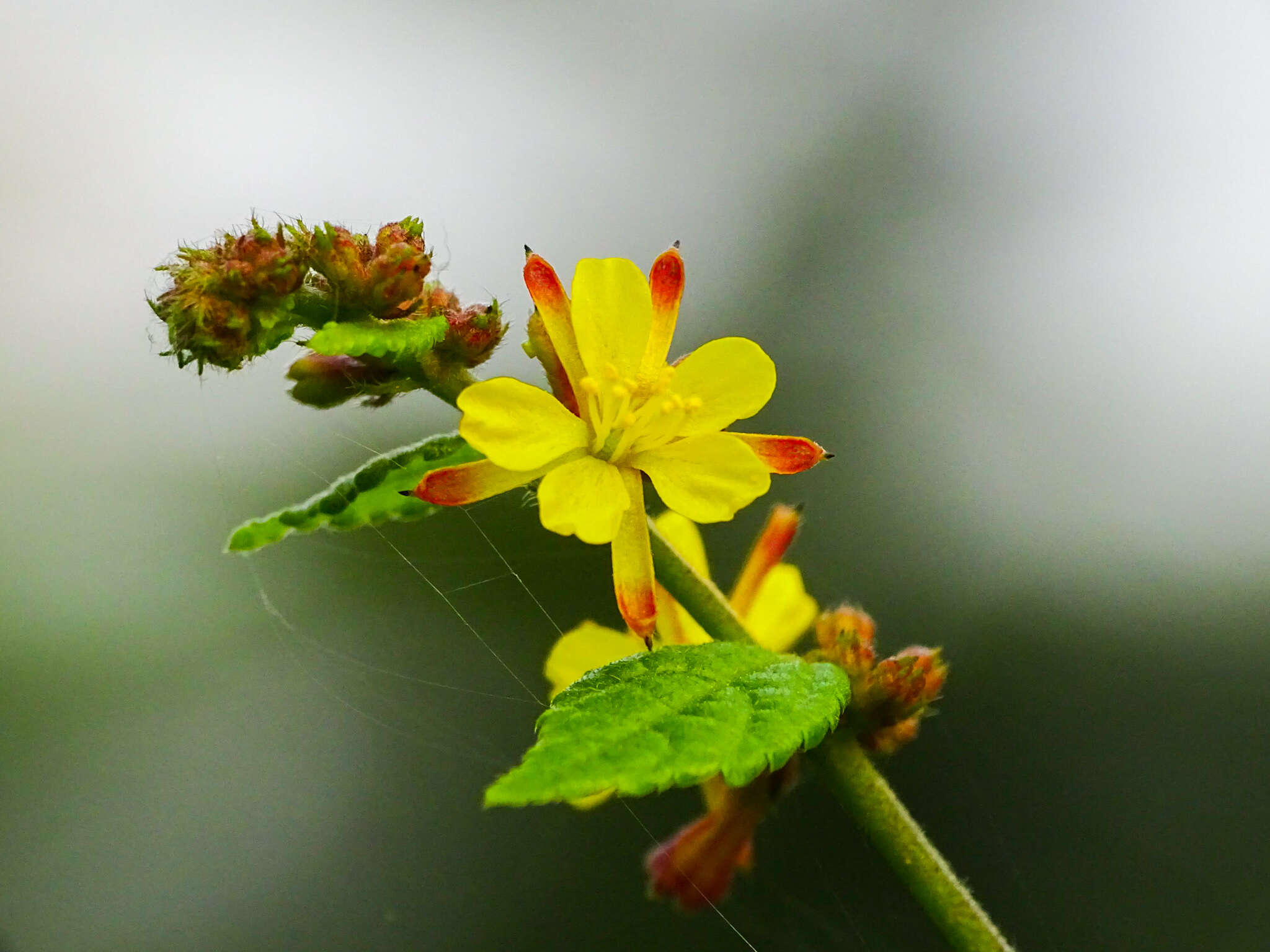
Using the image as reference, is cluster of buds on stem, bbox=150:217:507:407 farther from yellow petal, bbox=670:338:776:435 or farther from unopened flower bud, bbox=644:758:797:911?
unopened flower bud, bbox=644:758:797:911

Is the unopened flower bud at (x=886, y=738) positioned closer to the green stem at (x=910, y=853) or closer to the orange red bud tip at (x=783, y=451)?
the green stem at (x=910, y=853)

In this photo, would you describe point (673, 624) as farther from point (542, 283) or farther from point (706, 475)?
point (542, 283)

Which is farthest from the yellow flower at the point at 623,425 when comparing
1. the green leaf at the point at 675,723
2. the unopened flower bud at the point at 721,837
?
the unopened flower bud at the point at 721,837

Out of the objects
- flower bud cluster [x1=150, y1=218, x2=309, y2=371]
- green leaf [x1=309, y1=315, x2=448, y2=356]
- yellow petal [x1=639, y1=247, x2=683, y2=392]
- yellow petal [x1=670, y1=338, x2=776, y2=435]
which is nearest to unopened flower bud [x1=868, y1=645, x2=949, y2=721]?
yellow petal [x1=670, y1=338, x2=776, y2=435]

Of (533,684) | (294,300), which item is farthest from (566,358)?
(533,684)

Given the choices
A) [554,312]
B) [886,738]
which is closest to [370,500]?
[554,312]
